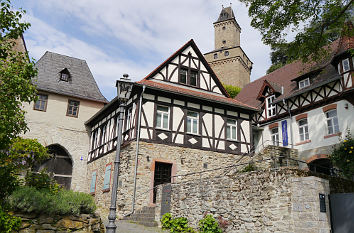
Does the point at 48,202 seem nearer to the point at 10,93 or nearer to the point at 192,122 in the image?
the point at 10,93

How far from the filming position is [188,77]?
56.8ft

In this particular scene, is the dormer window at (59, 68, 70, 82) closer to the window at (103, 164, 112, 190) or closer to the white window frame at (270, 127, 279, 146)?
the window at (103, 164, 112, 190)

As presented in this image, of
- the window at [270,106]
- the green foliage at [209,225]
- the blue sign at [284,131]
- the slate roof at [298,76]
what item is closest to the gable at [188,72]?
the blue sign at [284,131]

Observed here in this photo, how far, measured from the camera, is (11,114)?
23.7 ft

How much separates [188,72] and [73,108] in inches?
377

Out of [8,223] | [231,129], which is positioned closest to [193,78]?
[231,129]

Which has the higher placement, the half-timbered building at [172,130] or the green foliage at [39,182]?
the half-timbered building at [172,130]

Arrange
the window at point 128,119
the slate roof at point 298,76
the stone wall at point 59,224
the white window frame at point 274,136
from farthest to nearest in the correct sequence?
the white window frame at point 274,136
the slate roof at point 298,76
the window at point 128,119
the stone wall at point 59,224

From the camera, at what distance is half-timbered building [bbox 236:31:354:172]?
16297 mm

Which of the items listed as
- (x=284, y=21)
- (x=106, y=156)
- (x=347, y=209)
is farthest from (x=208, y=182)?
(x=106, y=156)

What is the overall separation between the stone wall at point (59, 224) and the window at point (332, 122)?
13.5 metres

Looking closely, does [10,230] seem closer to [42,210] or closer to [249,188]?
[42,210]

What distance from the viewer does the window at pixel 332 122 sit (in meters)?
16.8

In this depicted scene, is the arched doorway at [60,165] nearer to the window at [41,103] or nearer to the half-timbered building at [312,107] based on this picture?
the window at [41,103]
